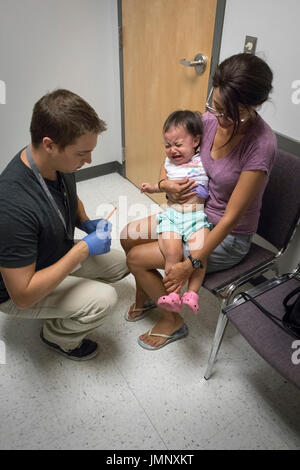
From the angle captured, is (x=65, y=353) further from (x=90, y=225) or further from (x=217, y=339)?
(x=217, y=339)

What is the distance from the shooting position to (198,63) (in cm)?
171

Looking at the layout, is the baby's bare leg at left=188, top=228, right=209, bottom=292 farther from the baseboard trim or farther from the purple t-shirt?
the baseboard trim

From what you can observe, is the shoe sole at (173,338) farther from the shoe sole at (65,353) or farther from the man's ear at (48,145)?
the man's ear at (48,145)

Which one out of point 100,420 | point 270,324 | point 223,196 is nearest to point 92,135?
point 223,196

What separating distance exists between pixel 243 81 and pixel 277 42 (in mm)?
513

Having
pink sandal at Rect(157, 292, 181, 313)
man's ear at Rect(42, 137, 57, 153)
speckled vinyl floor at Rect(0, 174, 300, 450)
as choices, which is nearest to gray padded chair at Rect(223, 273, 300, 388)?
pink sandal at Rect(157, 292, 181, 313)

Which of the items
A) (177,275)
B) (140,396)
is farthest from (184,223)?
(140,396)

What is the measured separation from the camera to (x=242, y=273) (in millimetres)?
1342

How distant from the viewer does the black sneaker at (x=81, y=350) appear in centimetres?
150

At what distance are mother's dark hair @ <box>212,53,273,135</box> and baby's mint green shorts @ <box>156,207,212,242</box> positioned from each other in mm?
436

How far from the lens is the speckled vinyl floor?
4.12 feet

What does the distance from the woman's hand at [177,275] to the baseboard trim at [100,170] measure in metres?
1.81

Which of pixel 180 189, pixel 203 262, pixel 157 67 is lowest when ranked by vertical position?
pixel 203 262
